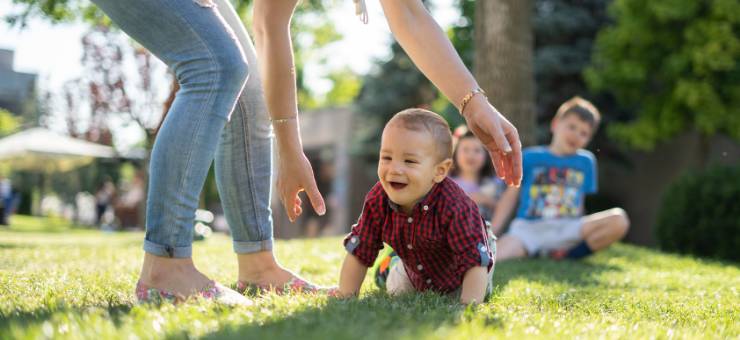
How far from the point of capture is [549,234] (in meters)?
6.07

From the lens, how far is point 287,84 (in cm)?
286

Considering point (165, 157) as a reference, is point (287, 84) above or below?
above

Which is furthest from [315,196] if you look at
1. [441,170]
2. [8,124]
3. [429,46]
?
[8,124]

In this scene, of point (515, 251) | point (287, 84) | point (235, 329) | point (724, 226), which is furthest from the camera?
point (724, 226)

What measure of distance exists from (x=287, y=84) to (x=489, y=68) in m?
6.02

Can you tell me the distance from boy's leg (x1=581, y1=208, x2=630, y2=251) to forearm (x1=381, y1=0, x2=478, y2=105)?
12.3 ft

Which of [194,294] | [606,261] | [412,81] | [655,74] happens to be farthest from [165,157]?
[412,81]

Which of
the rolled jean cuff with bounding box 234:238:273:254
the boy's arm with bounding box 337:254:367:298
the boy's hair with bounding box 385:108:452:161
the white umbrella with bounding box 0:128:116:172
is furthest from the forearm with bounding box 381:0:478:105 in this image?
the white umbrella with bounding box 0:128:116:172

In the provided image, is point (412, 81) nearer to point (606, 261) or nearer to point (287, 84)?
point (606, 261)

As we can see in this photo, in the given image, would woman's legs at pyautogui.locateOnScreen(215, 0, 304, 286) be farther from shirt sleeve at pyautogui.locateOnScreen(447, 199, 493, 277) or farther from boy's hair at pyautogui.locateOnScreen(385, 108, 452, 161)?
shirt sleeve at pyautogui.locateOnScreen(447, 199, 493, 277)

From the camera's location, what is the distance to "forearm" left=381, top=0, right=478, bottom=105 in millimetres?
2619

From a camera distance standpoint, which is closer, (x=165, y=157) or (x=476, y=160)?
(x=165, y=157)

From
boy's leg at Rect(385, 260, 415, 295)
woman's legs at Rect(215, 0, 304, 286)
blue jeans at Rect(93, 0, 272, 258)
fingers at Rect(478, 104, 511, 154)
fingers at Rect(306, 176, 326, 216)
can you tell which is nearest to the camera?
blue jeans at Rect(93, 0, 272, 258)

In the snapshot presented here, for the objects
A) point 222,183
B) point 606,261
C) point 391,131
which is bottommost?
point 606,261
